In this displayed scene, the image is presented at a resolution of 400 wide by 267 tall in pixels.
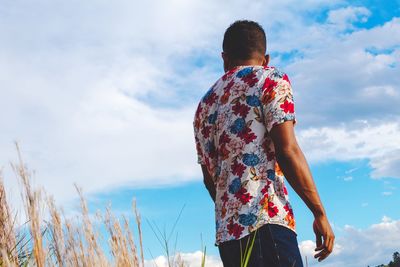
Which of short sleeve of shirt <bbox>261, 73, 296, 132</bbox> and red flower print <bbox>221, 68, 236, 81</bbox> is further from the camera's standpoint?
red flower print <bbox>221, 68, 236, 81</bbox>

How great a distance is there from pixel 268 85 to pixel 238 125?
9.6 inches

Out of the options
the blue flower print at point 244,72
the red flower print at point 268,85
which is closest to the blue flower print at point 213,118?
the blue flower print at point 244,72

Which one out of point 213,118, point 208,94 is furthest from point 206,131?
point 208,94

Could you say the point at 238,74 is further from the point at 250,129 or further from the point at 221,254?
the point at 221,254

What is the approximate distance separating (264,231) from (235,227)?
0.49 feet

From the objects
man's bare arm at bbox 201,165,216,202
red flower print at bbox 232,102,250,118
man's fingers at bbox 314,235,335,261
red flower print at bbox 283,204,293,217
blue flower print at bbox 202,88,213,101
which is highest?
blue flower print at bbox 202,88,213,101

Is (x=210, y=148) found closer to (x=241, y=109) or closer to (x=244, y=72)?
(x=241, y=109)

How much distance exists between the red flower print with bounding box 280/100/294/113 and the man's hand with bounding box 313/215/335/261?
534mm

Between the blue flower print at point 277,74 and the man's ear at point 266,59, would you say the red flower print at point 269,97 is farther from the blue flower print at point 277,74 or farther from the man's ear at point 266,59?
the man's ear at point 266,59

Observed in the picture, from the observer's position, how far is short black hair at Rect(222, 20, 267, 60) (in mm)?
3053

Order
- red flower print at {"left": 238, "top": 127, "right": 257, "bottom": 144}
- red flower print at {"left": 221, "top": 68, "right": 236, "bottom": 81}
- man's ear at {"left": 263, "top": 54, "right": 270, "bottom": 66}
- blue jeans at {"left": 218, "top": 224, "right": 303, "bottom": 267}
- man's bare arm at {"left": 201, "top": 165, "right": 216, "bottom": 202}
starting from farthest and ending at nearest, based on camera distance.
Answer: man's bare arm at {"left": 201, "top": 165, "right": 216, "bottom": 202}, man's ear at {"left": 263, "top": 54, "right": 270, "bottom": 66}, red flower print at {"left": 221, "top": 68, "right": 236, "bottom": 81}, red flower print at {"left": 238, "top": 127, "right": 257, "bottom": 144}, blue jeans at {"left": 218, "top": 224, "right": 303, "bottom": 267}

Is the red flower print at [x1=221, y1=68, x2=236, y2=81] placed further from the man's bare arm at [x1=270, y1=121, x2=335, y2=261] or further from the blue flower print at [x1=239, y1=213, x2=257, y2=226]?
the blue flower print at [x1=239, y1=213, x2=257, y2=226]

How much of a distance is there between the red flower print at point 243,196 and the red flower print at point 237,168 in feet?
0.26

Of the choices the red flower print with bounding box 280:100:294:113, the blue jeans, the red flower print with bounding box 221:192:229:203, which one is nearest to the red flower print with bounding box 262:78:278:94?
the red flower print with bounding box 280:100:294:113
